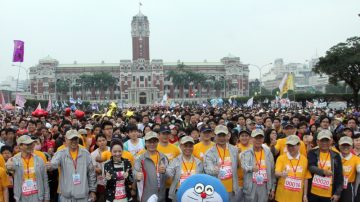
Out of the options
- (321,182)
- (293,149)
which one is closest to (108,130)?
(293,149)

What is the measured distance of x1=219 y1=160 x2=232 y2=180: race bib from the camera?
19.9ft

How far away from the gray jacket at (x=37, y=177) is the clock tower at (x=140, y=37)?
100m

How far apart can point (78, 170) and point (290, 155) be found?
272 cm

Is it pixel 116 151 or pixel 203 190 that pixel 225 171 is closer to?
pixel 116 151

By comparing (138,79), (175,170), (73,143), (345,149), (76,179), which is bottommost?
(76,179)

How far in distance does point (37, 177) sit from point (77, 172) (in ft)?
1.75

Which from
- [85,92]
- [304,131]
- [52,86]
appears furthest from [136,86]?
[304,131]

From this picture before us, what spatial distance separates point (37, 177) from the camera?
6059 millimetres

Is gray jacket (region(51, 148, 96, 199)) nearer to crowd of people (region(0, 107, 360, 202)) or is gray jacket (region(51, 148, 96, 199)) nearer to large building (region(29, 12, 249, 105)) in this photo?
crowd of people (region(0, 107, 360, 202))

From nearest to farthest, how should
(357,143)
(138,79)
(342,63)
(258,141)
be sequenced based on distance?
(258,141) → (357,143) → (342,63) → (138,79)

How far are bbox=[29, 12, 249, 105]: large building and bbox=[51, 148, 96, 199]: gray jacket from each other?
3649 inches

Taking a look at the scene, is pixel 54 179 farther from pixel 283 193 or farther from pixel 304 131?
pixel 304 131

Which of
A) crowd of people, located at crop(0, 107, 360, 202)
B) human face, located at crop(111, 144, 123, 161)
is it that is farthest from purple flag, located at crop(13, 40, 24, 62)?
human face, located at crop(111, 144, 123, 161)

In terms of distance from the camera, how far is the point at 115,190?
5660mm
